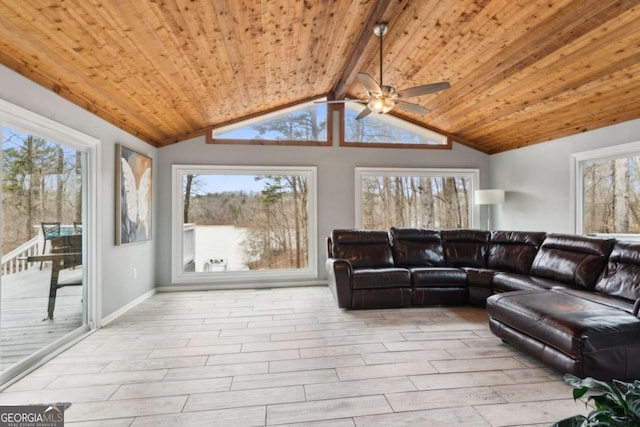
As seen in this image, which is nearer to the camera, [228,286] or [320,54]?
[320,54]

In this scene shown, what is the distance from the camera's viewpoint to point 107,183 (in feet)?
12.2

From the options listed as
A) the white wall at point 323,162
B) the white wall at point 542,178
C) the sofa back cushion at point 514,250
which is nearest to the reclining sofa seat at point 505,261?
the sofa back cushion at point 514,250

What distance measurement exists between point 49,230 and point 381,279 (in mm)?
3458

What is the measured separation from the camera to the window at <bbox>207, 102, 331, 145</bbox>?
5.48 meters

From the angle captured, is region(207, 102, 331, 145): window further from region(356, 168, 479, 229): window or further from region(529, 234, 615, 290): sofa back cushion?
region(529, 234, 615, 290): sofa back cushion

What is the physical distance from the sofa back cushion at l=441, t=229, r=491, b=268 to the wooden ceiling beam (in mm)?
2739

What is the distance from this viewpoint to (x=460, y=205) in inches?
240

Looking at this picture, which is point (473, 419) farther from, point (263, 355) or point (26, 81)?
point (26, 81)

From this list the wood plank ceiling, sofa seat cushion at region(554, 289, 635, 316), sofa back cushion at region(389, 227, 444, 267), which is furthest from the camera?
sofa back cushion at region(389, 227, 444, 267)

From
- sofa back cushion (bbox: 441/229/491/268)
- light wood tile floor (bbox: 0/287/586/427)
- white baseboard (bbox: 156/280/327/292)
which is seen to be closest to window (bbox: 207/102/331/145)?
white baseboard (bbox: 156/280/327/292)

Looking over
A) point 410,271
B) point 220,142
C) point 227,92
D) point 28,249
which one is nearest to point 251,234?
point 220,142

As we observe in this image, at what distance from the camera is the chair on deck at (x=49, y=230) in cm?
278

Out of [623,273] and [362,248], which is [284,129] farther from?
[623,273]

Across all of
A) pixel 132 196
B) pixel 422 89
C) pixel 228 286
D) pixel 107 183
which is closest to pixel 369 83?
pixel 422 89
